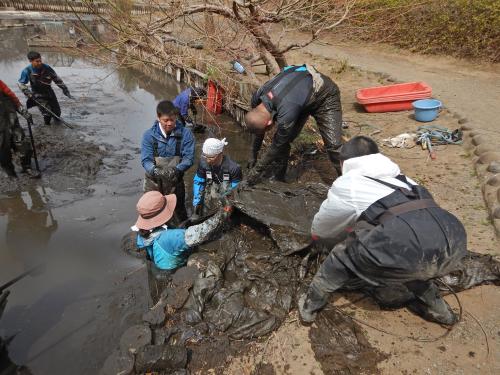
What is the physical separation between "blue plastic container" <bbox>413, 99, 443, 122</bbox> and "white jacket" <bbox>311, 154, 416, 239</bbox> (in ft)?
16.4

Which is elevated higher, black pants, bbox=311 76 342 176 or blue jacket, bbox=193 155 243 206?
black pants, bbox=311 76 342 176

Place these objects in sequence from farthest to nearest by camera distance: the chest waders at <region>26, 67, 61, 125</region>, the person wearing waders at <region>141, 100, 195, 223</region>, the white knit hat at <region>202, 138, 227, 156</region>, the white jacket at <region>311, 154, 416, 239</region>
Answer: the chest waders at <region>26, 67, 61, 125</region>
the person wearing waders at <region>141, 100, 195, 223</region>
the white knit hat at <region>202, 138, 227, 156</region>
the white jacket at <region>311, 154, 416, 239</region>

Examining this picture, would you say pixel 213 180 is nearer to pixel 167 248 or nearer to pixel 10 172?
pixel 167 248

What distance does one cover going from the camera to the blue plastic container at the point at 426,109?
21.0ft

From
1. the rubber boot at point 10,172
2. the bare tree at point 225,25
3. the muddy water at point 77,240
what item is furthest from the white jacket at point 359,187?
the rubber boot at point 10,172

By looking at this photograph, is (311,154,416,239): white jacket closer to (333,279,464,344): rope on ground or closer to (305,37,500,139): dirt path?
(333,279,464,344): rope on ground

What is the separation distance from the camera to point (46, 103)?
26.1 feet

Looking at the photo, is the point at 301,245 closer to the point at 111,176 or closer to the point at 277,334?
the point at 277,334

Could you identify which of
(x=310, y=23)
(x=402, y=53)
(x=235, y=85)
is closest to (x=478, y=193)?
(x=310, y=23)

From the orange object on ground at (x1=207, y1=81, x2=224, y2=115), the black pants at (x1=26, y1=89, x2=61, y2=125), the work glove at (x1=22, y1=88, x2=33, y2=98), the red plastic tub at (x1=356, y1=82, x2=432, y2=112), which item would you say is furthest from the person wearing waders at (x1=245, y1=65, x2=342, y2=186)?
the black pants at (x1=26, y1=89, x2=61, y2=125)

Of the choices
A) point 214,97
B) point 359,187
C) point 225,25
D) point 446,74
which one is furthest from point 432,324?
point 446,74

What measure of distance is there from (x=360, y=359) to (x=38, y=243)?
4467 mm

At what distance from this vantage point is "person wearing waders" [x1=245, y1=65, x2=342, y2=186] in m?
3.53

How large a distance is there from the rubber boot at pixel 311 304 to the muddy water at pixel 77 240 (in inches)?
Answer: 67.2
